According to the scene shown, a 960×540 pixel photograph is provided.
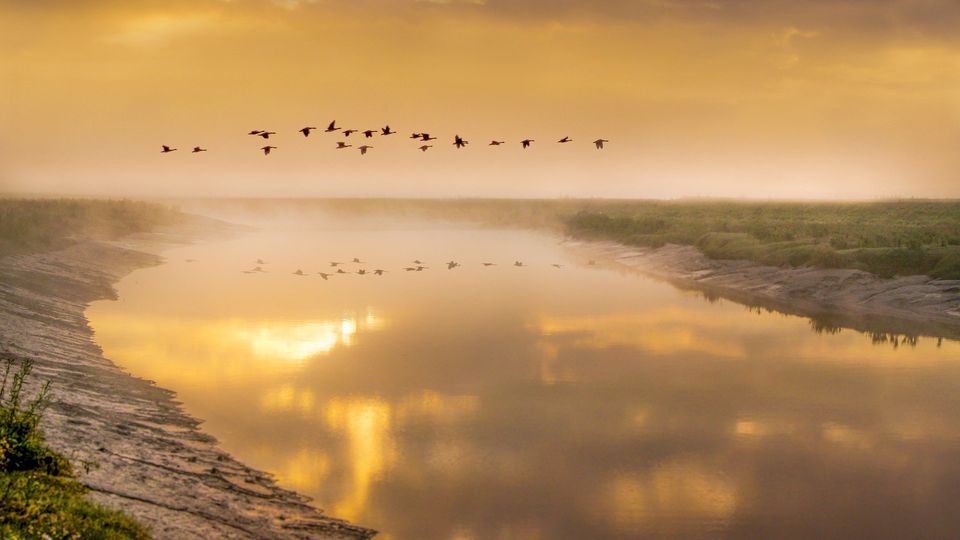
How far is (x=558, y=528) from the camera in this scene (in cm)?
1642

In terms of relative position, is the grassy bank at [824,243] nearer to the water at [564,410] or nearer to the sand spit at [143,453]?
the water at [564,410]

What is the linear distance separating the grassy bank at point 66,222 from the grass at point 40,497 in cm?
3538

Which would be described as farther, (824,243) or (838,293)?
(824,243)

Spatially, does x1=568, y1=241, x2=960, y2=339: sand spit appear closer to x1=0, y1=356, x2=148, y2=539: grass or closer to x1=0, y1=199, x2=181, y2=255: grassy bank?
x1=0, y1=356, x2=148, y2=539: grass

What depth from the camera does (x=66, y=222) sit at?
67.8 m

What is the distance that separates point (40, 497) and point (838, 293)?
45511 millimetres

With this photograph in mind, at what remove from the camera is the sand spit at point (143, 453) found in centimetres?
1531

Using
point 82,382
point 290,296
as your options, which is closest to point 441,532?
point 82,382

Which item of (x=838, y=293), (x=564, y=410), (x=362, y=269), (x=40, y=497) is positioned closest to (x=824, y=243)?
(x=838, y=293)

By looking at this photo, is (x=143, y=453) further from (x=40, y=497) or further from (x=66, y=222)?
(x=66, y=222)

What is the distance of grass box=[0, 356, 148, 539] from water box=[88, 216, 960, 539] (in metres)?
5.18

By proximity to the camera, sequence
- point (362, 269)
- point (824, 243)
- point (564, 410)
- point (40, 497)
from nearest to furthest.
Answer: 1. point (40, 497)
2. point (564, 410)
3. point (824, 243)
4. point (362, 269)

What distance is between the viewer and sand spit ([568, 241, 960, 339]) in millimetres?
41344

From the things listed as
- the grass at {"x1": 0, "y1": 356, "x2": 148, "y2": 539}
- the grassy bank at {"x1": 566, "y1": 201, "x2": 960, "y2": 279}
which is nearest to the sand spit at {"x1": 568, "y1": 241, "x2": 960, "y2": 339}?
the grassy bank at {"x1": 566, "y1": 201, "x2": 960, "y2": 279}
